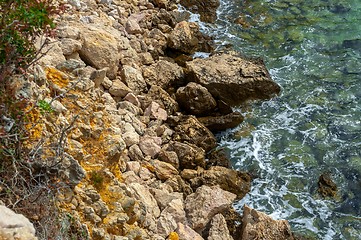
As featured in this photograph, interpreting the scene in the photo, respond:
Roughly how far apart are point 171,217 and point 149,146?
2.29m

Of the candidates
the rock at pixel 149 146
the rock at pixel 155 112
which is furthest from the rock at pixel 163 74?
the rock at pixel 149 146

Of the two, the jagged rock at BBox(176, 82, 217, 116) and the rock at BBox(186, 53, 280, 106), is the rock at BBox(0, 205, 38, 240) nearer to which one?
the jagged rock at BBox(176, 82, 217, 116)

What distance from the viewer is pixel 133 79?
12.2m

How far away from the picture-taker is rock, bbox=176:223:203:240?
863cm

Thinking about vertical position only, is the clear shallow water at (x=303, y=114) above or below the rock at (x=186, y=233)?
above

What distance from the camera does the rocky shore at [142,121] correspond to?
23.6 feet

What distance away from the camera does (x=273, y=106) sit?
1349 cm

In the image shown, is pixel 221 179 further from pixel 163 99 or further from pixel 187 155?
pixel 163 99

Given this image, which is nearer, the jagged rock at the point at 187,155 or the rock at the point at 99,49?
the rock at the point at 99,49

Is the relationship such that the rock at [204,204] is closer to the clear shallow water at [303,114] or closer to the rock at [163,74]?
the clear shallow water at [303,114]

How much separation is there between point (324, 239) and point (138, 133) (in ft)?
15.8

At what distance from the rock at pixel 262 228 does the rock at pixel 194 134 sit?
2.62 m

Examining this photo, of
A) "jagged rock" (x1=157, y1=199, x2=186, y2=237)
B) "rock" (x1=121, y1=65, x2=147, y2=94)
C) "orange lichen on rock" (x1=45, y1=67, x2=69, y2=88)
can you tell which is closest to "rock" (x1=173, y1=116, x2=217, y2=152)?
"rock" (x1=121, y1=65, x2=147, y2=94)

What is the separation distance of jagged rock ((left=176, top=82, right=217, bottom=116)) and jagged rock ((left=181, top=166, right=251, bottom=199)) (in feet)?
6.92
